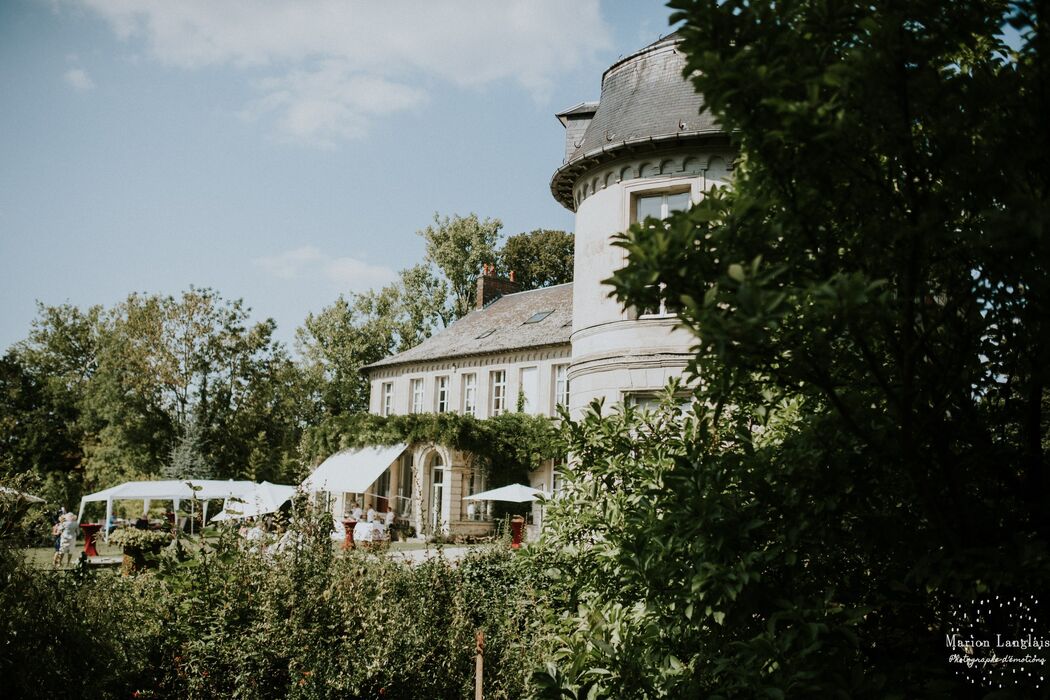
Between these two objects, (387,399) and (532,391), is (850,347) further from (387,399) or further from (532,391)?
(387,399)

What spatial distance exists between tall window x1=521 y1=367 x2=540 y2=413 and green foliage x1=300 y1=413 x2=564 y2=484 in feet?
1.73

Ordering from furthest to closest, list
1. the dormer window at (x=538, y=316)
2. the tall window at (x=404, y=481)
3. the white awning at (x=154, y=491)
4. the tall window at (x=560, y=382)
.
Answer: the dormer window at (x=538, y=316) → the tall window at (x=404, y=481) → the tall window at (x=560, y=382) → the white awning at (x=154, y=491)

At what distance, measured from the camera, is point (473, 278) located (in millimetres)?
47406

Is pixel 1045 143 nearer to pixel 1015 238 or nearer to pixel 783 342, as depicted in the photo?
pixel 1015 238

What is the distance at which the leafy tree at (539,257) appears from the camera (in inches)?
1988

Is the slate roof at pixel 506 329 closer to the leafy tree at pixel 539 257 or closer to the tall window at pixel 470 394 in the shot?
the tall window at pixel 470 394

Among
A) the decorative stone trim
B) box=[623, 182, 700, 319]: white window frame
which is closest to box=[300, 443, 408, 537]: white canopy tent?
the decorative stone trim

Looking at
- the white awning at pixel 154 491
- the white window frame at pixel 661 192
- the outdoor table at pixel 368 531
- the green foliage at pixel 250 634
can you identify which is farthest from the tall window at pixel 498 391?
the green foliage at pixel 250 634

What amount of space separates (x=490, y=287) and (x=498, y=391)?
8807 mm

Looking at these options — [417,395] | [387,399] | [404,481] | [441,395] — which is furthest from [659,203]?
[387,399]

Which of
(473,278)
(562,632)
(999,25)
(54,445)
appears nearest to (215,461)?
(54,445)

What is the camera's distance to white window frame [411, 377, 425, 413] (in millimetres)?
36625

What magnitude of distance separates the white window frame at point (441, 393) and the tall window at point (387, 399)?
3.29m

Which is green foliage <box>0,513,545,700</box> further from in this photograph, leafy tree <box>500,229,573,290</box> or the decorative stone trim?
leafy tree <box>500,229,573,290</box>
